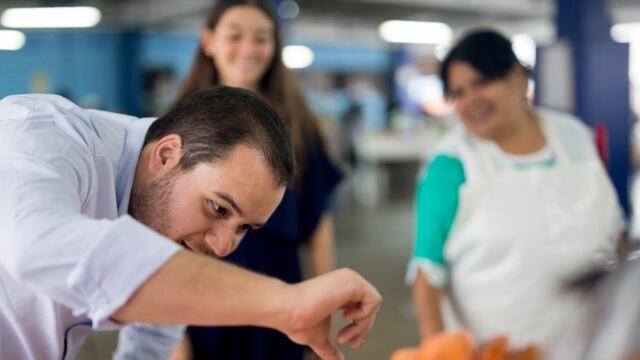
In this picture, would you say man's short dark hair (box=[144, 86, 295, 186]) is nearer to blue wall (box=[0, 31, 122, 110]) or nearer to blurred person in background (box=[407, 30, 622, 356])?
blurred person in background (box=[407, 30, 622, 356])

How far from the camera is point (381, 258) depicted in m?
6.21

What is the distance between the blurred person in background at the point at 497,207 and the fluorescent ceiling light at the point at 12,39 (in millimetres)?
10696

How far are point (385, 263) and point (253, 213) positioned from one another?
518 cm

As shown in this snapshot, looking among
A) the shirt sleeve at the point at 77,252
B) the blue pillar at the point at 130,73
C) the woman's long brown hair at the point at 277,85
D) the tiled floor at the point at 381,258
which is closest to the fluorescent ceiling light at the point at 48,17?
the blue pillar at the point at 130,73

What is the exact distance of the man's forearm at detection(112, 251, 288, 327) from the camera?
68 centimetres

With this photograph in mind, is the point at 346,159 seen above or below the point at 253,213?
below

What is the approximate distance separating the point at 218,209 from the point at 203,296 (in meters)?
0.23

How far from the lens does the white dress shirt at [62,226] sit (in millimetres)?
686

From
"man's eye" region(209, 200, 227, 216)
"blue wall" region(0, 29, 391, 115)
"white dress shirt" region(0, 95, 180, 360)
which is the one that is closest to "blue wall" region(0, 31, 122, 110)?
"blue wall" region(0, 29, 391, 115)

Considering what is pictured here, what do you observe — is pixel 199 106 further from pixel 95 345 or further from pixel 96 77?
pixel 96 77

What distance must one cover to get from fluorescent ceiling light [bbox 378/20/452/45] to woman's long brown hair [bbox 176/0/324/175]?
11933 millimetres

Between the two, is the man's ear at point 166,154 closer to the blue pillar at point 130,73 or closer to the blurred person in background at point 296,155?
the blurred person in background at point 296,155

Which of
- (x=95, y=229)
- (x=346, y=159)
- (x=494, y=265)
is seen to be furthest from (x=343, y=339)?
(x=346, y=159)

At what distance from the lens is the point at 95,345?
3.73 m
